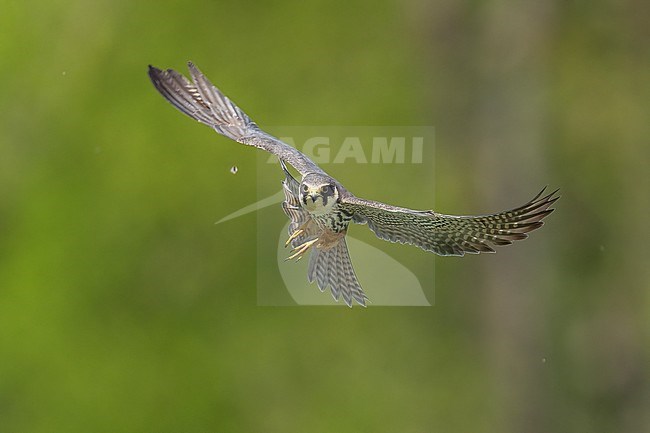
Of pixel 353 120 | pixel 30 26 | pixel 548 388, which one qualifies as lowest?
pixel 548 388

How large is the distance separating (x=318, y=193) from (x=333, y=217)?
0.88 ft

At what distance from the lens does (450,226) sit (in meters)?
5.10

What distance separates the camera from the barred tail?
575 cm

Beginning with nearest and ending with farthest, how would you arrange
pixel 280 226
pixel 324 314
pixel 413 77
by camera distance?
1. pixel 280 226
2. pixel 324 314
3. pixel 413 77

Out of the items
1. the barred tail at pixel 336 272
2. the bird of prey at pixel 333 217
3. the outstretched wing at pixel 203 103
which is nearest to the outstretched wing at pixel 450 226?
the bird of prey at pixel 333 217

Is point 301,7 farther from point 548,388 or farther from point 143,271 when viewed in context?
point 548,388

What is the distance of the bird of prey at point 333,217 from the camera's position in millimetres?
4922

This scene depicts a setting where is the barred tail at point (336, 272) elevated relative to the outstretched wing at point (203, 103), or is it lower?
lower

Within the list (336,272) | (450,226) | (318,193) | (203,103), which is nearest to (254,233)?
→ (203,103)

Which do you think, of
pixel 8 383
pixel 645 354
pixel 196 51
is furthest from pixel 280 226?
pixel 645 354

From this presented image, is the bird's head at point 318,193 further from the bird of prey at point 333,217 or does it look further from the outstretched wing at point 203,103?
the outstretched wing at point 203,103

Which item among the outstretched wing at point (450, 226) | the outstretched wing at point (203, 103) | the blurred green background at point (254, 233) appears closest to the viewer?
the outstretched wing at point (450, 226)

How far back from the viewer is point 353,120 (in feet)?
39.1

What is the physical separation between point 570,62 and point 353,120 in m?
2.41
